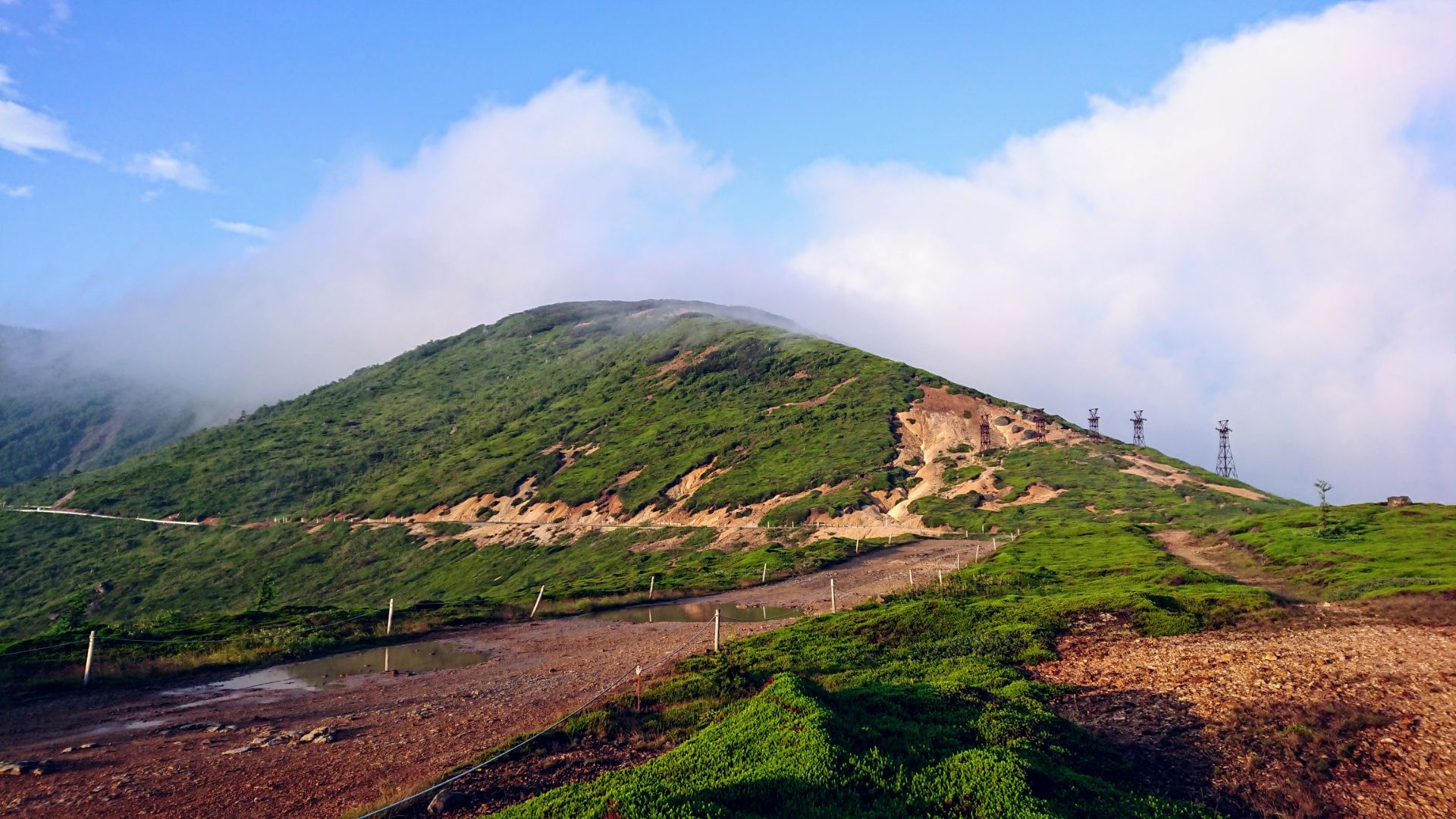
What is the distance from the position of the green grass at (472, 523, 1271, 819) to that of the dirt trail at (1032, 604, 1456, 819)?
146cm

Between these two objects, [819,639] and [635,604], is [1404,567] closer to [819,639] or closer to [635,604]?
[819,639]

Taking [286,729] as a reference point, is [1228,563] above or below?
above

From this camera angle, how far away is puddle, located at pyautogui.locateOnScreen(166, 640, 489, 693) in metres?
24.8

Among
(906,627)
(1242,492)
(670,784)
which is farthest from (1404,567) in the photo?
(1242,492)

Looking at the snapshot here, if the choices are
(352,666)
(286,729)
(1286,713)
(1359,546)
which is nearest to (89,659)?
(352,666)

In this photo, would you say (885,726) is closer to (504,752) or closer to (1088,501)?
(504,752)

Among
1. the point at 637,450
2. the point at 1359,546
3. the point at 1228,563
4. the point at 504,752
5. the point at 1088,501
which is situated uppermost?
the point at 637,450

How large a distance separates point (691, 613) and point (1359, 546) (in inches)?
1588

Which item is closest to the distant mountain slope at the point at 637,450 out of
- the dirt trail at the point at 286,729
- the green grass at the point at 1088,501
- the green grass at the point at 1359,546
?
the green grass at the point at 1088,501

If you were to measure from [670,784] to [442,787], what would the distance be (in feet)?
15.6

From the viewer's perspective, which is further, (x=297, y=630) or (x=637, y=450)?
(x=637, y=450)

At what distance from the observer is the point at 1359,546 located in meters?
46.4

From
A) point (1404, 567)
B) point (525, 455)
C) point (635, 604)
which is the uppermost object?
point (525, 455)

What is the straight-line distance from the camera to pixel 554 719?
18625 millimetres
